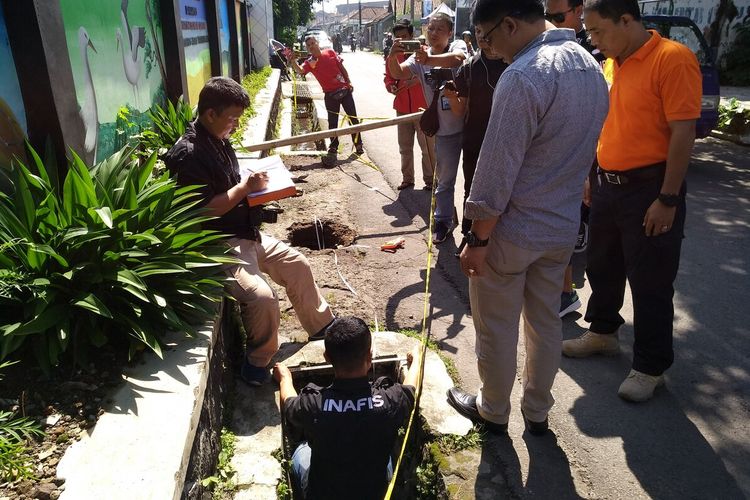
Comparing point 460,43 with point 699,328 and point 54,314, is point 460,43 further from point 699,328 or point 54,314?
point 54,314

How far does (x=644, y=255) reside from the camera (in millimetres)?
2988

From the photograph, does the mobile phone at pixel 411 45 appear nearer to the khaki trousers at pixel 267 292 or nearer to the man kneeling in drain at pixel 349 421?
the khaki trousers at pixel 267 292

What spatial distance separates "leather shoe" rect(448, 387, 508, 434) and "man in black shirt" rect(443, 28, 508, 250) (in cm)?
170

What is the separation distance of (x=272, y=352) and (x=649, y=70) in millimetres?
2561

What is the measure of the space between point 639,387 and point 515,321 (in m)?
1.06

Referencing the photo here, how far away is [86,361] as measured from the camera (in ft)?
7.87

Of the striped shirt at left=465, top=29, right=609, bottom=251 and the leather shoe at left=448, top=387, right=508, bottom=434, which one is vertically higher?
the striped shirt at left=465, top=29, right=609, bottom=251

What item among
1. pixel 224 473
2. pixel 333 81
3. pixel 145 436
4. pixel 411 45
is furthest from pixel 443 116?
pixel 333 81

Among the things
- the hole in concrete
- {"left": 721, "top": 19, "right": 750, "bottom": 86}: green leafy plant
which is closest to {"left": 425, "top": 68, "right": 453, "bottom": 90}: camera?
the hole in concrete

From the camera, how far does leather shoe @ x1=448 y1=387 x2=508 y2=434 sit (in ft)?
9.45

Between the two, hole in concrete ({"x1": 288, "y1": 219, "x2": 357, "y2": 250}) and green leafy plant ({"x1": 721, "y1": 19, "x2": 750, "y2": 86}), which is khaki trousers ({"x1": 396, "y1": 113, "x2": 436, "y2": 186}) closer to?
hole in concrete ({"x1": 288, "y1": 219, "x2": 357, "y2": 250})

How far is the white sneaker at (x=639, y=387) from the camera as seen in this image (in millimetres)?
3127

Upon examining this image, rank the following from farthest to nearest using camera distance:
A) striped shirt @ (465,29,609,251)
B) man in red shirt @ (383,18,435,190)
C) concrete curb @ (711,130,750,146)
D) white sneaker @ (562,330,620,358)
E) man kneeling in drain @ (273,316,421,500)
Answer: concrete curb @ (711,130,750,146), man in red shirt @ (383,18,435,190), white sneaker @ (562,330,620,358), man kneeling in drain @ (273,316,421,500), striped shirt @ (465,29,609,251)

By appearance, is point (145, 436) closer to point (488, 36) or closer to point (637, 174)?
point (488, 36)
